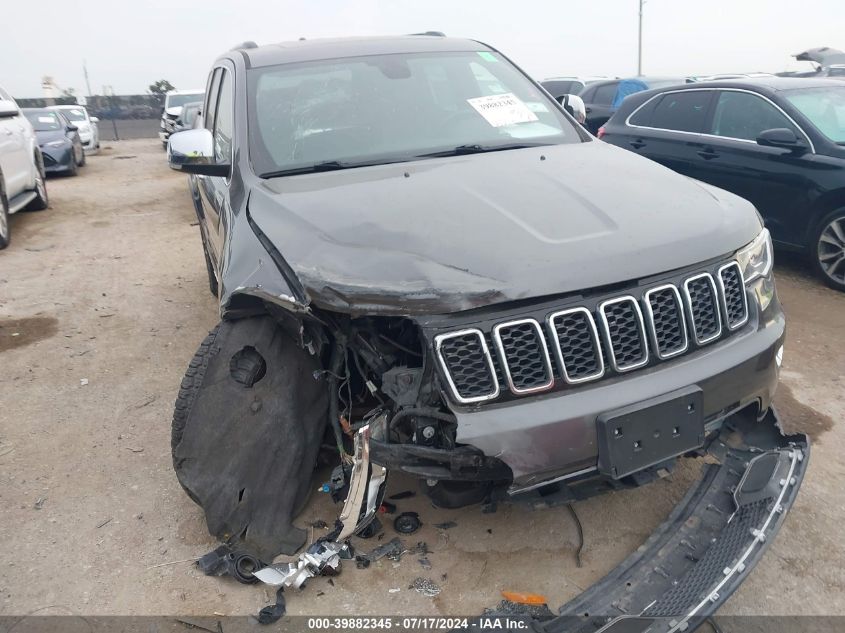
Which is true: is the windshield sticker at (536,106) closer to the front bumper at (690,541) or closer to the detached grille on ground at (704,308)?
the detached grille on ground at (704,308)

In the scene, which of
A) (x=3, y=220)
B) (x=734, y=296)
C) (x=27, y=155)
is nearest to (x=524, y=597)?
(x=734, y=296)

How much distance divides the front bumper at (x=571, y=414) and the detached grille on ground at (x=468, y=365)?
5 centimetres

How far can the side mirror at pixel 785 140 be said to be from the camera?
18.2 feet

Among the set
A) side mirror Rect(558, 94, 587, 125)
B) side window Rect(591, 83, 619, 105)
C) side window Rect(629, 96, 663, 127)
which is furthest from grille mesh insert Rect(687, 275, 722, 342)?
side window Rect(591, 83, 619, 105)

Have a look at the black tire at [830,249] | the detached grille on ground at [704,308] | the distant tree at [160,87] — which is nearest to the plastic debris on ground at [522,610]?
the detached grille on ground at [704,308]

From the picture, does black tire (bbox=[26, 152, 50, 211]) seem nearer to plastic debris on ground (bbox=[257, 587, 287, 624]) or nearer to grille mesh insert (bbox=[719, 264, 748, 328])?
plastic debris on ground (bbox=[257, 587, 287, 624])

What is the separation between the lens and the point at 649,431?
7.38 feet

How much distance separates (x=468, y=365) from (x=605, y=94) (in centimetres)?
1138

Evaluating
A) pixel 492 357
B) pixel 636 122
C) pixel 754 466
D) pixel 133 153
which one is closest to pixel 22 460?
pixel 492 357

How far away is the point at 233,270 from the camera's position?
9.02 ft

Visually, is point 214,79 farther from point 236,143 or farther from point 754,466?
point 754,466

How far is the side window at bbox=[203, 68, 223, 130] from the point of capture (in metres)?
4.45

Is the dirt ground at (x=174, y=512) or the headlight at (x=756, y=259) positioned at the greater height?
the headlight at (x=756, y=259)

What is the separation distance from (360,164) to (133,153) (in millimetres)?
19871
